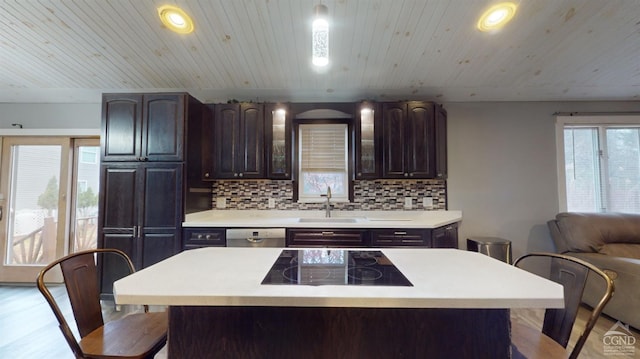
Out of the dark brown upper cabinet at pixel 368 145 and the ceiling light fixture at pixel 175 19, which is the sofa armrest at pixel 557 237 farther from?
the ceiling light fixture at pixel 175 19

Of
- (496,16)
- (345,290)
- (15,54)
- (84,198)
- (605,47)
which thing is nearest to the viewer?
(345,290)

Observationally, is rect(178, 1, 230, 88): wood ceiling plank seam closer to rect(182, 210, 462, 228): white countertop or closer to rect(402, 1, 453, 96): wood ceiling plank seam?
rect(182, 210, 462, 228): white countertop

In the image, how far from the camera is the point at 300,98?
341 centimetres

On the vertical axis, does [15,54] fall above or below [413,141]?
above

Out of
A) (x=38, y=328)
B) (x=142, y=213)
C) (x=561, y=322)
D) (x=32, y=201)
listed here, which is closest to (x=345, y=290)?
(x=561, y=322)

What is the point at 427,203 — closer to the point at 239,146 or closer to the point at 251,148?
the point at 251,148

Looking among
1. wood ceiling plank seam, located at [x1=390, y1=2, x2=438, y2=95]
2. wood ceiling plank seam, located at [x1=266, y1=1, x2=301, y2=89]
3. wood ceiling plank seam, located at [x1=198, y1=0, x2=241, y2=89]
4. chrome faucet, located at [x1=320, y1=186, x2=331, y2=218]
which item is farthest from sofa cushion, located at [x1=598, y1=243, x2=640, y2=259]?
wood ceiling plank seam, located at [x1=198, y1=0, x2=241, y2=89]

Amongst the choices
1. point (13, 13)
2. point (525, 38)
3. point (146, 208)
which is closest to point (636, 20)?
point (525, 38)

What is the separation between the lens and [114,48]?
8.32ft

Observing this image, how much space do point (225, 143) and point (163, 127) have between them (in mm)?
635

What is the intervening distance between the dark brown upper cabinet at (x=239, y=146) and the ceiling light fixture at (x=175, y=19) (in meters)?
0.99

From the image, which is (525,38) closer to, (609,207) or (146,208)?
(609,207)

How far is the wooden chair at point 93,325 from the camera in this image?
3.67 ft

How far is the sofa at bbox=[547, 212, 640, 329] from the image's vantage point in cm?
232
